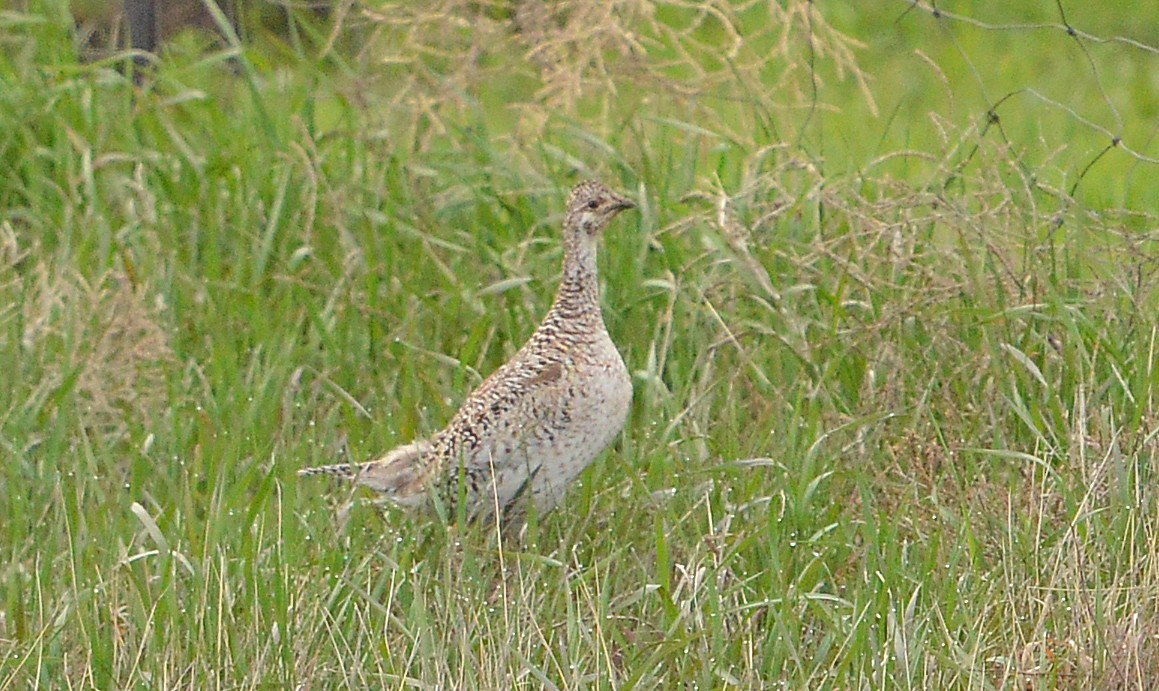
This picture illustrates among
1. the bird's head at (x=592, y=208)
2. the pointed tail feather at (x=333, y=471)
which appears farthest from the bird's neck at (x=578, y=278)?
the pointed tail feather at (x=333, y=471)

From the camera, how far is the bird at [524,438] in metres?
4.45

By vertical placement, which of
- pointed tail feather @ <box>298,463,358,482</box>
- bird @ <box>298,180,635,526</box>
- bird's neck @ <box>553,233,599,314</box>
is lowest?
pointed tail feather @ <box>298,463,358,482</box>

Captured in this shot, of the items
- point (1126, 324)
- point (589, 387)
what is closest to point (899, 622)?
point (589, 387)

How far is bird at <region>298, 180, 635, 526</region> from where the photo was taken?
14.6ft

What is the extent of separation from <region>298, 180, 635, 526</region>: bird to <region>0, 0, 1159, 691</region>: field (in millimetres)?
115

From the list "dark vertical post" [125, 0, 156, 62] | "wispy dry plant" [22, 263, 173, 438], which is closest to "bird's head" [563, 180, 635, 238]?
"wispy dry plant" [22, 263, 173, 438]

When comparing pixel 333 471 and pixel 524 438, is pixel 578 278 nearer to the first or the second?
pixel 524 438

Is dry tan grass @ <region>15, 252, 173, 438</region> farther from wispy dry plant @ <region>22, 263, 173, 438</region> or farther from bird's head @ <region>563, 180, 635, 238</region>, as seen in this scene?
bird's head @ <region>563, 180, 635, 238</region>

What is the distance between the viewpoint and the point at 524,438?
175 inches

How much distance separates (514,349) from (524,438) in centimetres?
106

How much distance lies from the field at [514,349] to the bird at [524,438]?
11 centimetres

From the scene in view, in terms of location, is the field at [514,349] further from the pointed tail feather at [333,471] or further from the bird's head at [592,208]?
the bird's head at [592,208]

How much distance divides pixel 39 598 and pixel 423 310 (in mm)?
2096

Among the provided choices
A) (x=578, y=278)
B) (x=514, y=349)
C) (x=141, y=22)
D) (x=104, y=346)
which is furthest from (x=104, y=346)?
(x=141, y=22)
